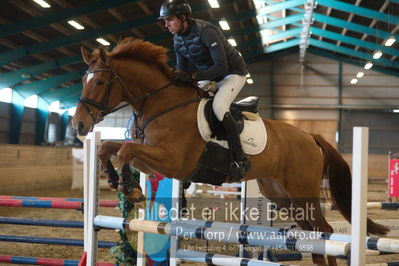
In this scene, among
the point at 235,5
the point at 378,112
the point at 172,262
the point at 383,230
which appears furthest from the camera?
the point at 378,112

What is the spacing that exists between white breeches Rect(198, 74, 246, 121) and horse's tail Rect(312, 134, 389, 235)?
1.08 meters

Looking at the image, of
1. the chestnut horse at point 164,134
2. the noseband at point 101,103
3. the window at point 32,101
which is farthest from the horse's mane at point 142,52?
the window at point 32,101

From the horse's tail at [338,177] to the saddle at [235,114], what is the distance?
0.79m

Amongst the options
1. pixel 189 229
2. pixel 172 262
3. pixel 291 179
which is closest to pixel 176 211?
pixel 172 262

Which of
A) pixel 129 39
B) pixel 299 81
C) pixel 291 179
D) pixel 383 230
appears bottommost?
pixel 383 230

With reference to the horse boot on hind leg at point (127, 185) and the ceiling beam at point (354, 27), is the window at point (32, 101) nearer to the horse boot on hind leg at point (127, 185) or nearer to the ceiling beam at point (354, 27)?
the ceiling beam at point (354, 27)

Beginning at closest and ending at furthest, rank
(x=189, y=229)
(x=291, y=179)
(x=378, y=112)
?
(x=189, y=229), (x=291, y=179), (x=378, y=112)

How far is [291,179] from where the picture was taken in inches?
135

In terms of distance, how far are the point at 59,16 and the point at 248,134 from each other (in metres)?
8.32

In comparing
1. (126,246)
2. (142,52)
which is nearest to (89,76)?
(142,52)

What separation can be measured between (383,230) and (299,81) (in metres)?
17.9

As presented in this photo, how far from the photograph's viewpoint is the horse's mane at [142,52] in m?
2.96

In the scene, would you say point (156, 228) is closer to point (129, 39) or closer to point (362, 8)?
point (129, 39)

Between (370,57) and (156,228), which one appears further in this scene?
(370,57)
